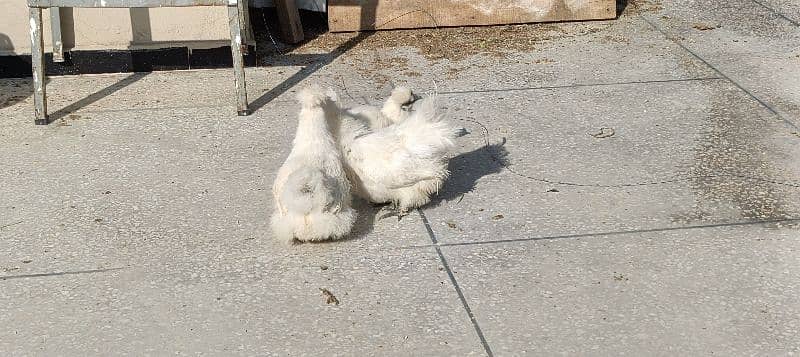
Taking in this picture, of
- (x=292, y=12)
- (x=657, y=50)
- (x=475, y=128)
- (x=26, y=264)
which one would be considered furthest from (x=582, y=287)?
(x=292, y=12)

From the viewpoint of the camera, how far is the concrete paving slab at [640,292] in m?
4.09

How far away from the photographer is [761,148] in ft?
19.4

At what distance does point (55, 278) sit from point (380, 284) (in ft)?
4.81

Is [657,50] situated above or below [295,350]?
above

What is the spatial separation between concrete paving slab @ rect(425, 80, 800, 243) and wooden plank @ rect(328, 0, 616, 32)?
1425mm

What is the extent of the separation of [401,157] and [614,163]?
4.62ft

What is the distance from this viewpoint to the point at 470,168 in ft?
18.9

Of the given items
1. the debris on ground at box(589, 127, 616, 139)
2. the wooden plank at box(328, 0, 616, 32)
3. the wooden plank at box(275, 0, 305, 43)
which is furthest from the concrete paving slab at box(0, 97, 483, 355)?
the wooden plank at box(328, 0, 616, 32)

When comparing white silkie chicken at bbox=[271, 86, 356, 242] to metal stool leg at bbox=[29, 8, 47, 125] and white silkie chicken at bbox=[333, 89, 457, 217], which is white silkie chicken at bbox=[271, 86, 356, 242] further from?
metal stool leg at bbox=[29, 8, 47, 125]

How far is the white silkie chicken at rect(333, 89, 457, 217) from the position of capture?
503cm

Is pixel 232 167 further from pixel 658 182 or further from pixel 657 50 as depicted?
pixel 657 50

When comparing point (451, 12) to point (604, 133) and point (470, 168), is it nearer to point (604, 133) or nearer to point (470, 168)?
point (604, 133)

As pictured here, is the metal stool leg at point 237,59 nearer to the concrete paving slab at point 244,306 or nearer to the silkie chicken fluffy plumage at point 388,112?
the silkie chicken fluffy plumage at point 388,112

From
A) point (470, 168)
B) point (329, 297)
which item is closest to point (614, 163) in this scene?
point (470, 168)
